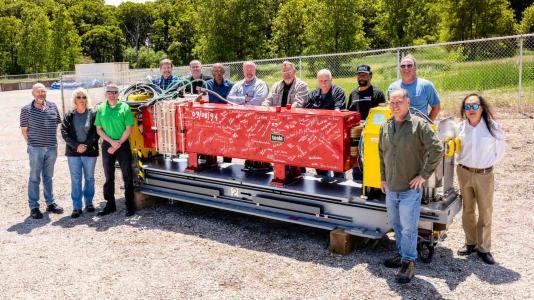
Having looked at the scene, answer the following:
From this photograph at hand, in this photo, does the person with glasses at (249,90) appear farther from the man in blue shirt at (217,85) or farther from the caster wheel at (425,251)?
the caster wheel at (425,251)

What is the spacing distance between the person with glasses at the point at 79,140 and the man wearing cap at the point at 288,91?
259 cm

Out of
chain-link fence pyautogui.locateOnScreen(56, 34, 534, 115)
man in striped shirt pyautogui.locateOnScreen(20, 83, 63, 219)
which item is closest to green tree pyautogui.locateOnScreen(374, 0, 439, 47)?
chain-link fence pyautogui.locateOnScreen(56, 34, 534, 115)

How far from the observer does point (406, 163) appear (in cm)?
484

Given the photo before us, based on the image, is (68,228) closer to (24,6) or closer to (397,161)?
(397,161)

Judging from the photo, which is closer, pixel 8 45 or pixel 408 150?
pixel 408 150

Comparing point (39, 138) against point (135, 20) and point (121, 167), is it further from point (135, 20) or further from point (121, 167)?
point (135, 20)

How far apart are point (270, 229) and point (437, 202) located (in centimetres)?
227

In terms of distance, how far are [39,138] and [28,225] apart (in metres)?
1.27

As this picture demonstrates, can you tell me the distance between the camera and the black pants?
294 inches

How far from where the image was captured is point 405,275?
5.00 meters

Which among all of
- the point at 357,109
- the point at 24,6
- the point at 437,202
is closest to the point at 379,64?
the point at 357,109

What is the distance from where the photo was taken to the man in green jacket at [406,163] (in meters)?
4.78

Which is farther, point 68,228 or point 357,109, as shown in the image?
point 68,228

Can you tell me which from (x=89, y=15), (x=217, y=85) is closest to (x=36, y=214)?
(x=217, y=85)
